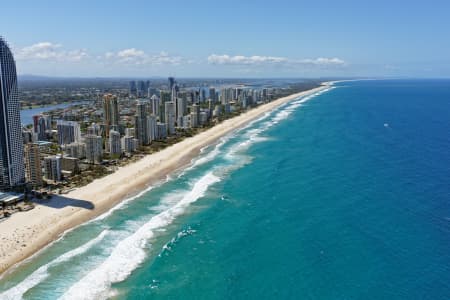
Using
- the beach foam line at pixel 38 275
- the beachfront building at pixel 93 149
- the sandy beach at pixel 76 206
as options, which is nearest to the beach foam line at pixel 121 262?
the beach foam line at pixel 38 275

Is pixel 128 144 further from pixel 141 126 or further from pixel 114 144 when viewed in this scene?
pixel 141 126

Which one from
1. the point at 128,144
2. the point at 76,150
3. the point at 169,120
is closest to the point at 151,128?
the point at 128,144

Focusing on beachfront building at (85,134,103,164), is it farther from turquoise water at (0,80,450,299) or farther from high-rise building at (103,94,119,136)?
high-rise building at (103,94,119,136)

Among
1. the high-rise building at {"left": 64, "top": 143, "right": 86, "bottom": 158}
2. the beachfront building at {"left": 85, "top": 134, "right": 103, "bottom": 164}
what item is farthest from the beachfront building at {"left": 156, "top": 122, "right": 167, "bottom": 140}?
the beachfront building at {"left": 85, "top": 134, "right": 103, "bottom": 164}

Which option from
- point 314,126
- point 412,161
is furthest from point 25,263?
point 314,126

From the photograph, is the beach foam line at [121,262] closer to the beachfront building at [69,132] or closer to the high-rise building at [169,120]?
the beachfront building at [69,132]

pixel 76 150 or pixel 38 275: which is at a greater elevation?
pixel 76 150
